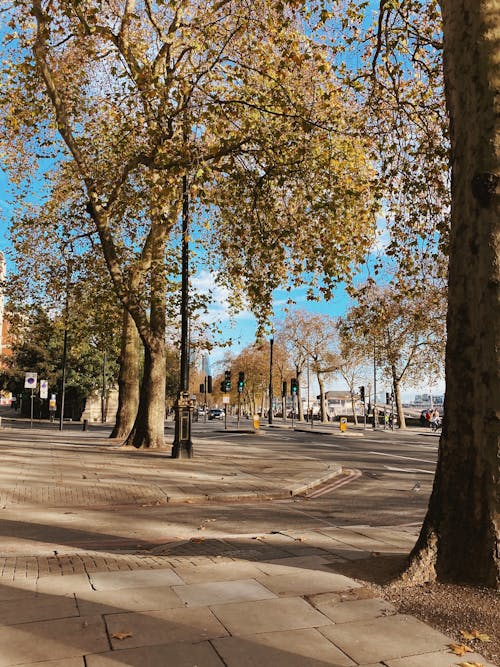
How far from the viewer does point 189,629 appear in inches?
147

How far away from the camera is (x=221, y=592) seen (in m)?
4.52

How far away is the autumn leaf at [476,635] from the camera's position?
3.64 metres

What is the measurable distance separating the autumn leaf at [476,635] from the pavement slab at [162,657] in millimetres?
1572

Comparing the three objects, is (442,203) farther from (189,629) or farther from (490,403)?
(189,629)

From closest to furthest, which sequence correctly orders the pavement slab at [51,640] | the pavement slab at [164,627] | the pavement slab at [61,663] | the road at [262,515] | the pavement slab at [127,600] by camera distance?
the pavement slab at [61,663] < the pavement slab at [51,640] < the pavement slab at [164,627] < the pavement slab at [127,600] < the road at [262,515]

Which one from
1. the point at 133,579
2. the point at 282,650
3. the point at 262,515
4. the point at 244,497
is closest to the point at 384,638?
the point at 282,650

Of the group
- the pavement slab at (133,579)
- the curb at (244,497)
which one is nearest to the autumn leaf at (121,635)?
the pavement slab at (133,579)

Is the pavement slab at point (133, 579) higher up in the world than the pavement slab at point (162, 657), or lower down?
lower down

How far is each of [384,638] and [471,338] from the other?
2.24 meters

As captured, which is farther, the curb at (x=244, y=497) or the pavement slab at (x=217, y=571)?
the curb at (x=244, y=497)

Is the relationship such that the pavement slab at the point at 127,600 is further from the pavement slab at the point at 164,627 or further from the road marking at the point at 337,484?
the road marking at the point at 337,484

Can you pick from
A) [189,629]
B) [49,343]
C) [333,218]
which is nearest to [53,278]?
[333,218]

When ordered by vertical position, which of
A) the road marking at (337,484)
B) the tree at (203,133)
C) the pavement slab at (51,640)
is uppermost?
the tree at (203,133)

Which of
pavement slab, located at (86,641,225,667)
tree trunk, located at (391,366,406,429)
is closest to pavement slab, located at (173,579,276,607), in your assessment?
pavement slab, located at (86,641,225,667)
